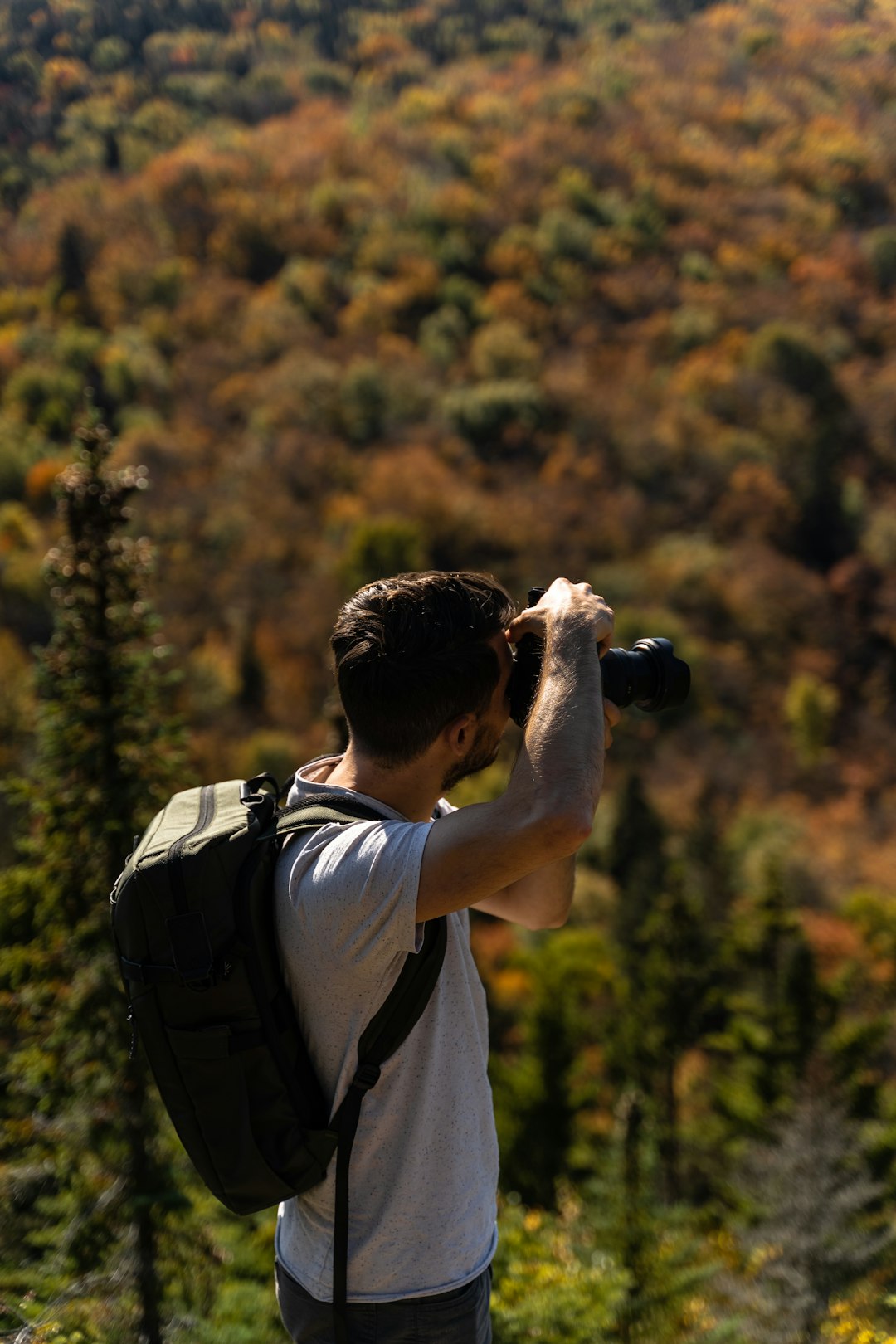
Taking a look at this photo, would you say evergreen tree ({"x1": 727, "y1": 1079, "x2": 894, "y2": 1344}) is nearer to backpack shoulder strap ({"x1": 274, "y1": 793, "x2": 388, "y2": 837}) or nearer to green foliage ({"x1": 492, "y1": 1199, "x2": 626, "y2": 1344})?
green foliage ({"x1": 492, "y1": 1199, "x2": 626, "y2": 1344})

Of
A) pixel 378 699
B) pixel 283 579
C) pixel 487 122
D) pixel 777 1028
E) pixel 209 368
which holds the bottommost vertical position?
pixel 283 579

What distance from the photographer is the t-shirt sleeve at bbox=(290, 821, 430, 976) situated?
1397mm

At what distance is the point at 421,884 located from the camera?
1.40 meters

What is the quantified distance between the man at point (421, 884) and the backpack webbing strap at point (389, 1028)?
0.06 feet

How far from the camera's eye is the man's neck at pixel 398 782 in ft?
5.16

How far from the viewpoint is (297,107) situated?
99188mm

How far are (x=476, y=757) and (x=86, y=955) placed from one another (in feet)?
9.61

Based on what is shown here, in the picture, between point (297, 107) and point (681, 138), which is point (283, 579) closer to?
point (681, 138)

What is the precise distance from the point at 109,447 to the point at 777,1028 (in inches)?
558

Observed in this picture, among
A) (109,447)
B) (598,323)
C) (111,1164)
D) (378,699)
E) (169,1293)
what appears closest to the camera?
(378,699)

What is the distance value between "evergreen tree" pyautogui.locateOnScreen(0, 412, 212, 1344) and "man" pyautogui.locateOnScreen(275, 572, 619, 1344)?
1583 mm

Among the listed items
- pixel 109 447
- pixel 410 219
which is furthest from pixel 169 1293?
pixel 410 219

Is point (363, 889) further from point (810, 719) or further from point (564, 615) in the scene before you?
point (810, 719)

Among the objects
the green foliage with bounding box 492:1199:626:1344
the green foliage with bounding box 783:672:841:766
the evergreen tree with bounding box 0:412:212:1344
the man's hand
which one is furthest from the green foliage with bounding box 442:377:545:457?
the man's hand
